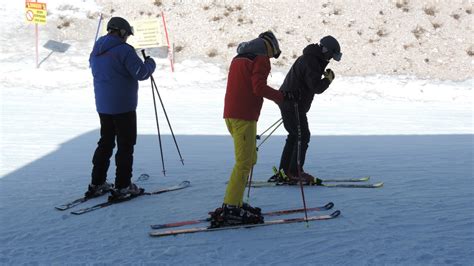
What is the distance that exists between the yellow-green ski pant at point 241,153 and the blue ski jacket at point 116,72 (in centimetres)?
111

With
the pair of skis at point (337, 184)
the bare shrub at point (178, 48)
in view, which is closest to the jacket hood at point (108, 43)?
the pair of skis at point (337, 184)

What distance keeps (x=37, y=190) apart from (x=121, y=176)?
116cm

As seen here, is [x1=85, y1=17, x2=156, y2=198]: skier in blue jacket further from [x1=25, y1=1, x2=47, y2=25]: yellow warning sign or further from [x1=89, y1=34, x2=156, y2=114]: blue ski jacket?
[x1=25, y1=1, x2=47, y2=25]: yellow warning sign

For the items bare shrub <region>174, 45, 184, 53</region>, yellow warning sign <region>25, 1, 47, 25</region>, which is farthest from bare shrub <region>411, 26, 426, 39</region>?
yellow warning sign <region>25, 1, 47, 25</region>

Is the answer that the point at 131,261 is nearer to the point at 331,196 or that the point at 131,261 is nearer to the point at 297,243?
the point at 297,243

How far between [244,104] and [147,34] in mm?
12770

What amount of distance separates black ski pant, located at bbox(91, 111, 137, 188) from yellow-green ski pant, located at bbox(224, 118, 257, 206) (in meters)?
1.21

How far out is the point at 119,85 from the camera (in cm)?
530

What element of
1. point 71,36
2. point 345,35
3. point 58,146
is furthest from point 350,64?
point 58,146

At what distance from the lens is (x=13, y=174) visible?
6.84 metres

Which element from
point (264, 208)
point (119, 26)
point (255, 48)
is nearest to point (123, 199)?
point (264, 208)

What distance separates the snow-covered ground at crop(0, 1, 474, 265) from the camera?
422 centimetres

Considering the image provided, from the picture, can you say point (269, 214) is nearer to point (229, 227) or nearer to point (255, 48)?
point (229, 227)

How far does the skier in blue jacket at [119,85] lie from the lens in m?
5.23
